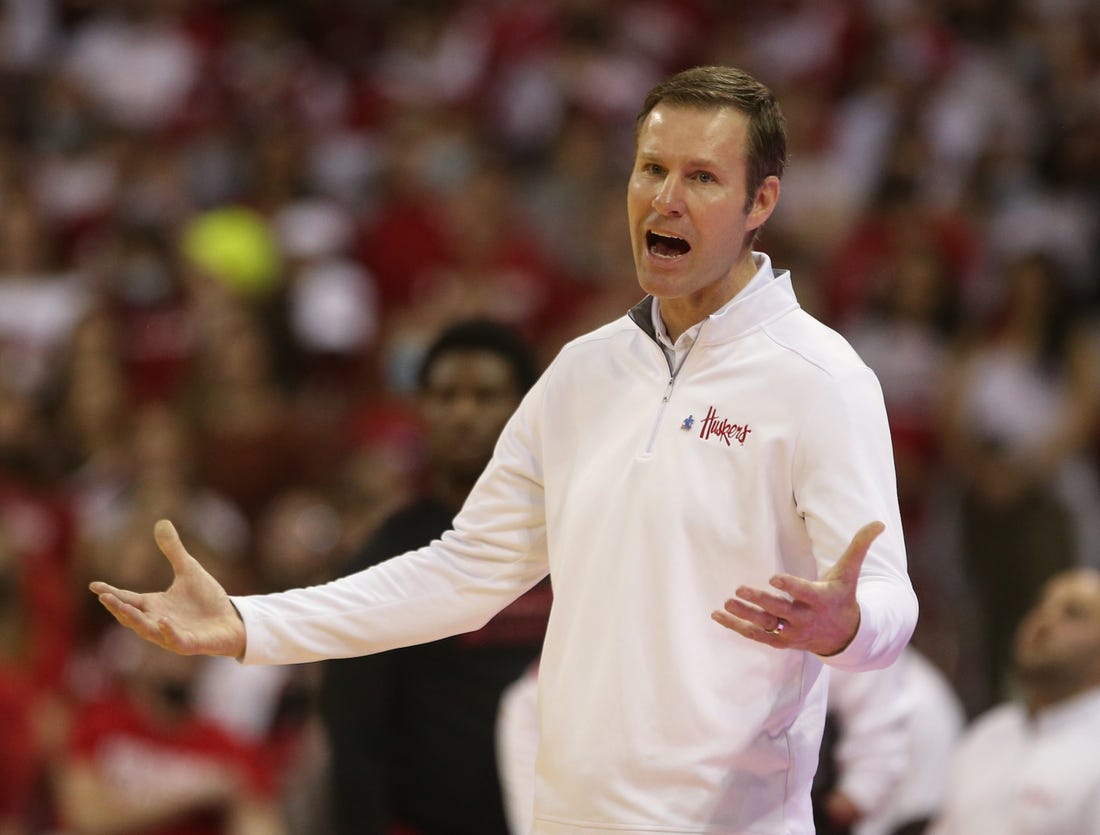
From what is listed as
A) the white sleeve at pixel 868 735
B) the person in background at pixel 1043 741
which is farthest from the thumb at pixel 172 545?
the person in background at pixel 1043 741

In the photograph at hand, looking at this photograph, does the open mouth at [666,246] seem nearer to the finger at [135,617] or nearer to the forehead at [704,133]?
the forehead at [704,133]

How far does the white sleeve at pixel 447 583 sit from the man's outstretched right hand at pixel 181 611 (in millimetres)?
78

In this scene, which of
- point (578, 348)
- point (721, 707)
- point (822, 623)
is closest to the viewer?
point (822, 623)

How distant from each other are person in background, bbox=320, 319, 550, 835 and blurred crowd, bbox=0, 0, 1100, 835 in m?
0.85

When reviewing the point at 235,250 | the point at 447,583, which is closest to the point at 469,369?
the point at 447,583

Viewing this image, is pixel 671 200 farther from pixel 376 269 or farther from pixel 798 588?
pixel 376 269

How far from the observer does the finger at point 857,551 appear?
2547 millimetres

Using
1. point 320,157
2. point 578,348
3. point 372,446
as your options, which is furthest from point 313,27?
point 578,348

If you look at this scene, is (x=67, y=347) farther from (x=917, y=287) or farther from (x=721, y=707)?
(x=721, y=707)

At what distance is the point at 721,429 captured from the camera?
9.54ft

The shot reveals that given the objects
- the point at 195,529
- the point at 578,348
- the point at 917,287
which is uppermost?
the point at 578,348

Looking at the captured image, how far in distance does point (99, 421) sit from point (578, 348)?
587 cm

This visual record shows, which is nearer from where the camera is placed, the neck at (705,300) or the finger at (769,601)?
the finger at (769,601)

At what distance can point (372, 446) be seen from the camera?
8.05m
